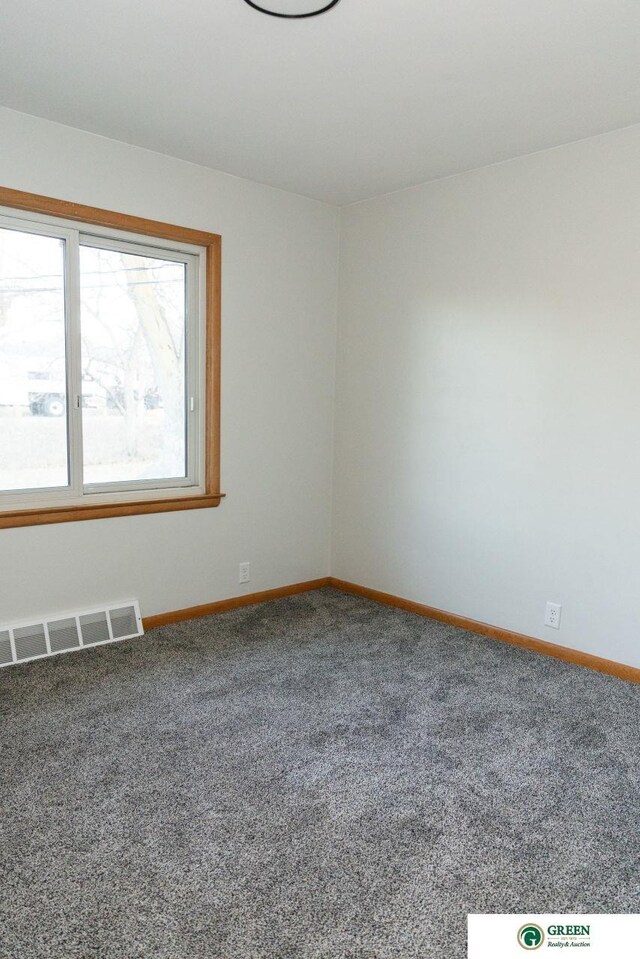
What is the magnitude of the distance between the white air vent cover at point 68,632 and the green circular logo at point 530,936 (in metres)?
2.46

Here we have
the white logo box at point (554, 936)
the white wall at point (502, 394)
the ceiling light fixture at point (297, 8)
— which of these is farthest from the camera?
the white wall at point (502, 394)

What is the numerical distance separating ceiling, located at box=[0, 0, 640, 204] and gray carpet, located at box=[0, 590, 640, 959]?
8.32 feet

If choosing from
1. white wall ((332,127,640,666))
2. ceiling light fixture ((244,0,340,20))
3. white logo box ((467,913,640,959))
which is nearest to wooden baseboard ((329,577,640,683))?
white wall ((332,127,640,666))

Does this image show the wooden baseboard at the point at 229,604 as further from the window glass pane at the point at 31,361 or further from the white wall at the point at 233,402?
the window glass pane at the point at 31,361

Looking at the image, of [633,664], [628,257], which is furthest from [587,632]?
[628,257]

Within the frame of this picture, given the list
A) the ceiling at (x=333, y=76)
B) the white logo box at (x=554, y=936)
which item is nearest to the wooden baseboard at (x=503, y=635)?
the white logo box at (x=554, y=936)

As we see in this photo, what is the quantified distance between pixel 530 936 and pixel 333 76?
2881mm

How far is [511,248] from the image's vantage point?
3.48 m

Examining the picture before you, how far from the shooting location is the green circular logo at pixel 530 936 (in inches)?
61.2

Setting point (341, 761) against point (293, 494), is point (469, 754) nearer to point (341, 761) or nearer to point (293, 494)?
point (341, 761)

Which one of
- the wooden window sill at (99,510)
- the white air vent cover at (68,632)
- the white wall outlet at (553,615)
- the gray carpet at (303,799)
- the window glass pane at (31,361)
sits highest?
the window glass pane at (31,361)

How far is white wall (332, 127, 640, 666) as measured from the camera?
313cm

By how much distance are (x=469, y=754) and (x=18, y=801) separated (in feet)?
5.07

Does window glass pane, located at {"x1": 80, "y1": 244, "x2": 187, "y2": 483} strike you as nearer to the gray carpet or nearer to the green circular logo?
the gray carpet
